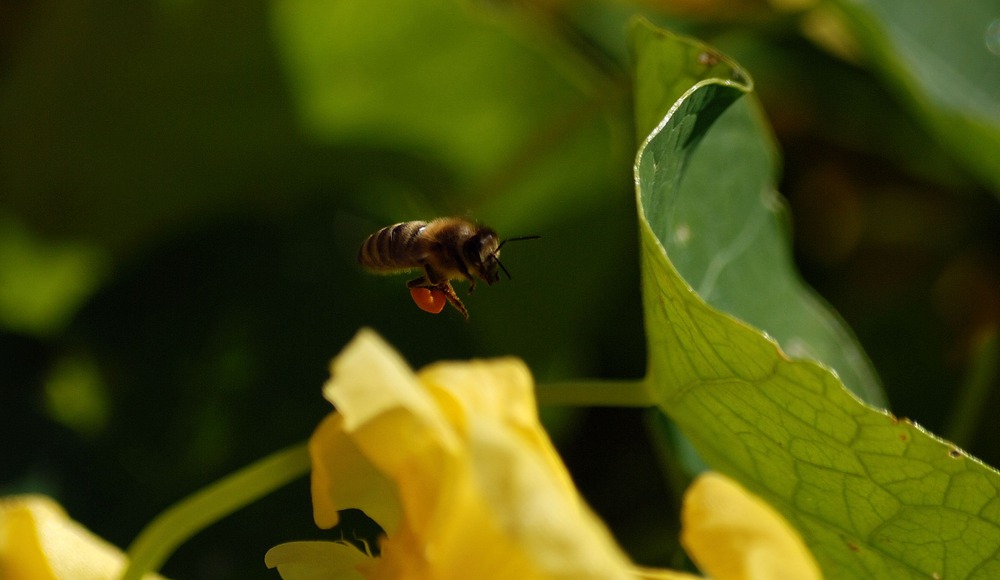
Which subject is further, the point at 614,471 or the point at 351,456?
the point at 614,471

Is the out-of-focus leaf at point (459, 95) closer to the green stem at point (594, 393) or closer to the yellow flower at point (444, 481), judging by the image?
the green stem at point (594, 393)

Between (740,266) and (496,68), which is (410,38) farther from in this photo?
(740,266)

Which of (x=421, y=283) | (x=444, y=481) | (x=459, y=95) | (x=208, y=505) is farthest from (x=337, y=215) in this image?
(x=444, y=481)

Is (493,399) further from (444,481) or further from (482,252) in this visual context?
(482,252)

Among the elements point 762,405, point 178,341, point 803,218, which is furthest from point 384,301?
point 762,405

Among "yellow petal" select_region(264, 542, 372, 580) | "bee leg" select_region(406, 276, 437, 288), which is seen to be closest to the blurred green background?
"bee leg" select_region(406, 276, 437, 288)

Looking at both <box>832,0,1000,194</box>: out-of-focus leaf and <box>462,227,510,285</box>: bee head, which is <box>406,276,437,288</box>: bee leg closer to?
<box>462,227,510,285</box>: bee head
